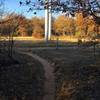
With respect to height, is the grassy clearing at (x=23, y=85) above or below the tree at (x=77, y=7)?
below

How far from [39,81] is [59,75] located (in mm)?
2232

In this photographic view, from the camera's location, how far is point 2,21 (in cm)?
2361

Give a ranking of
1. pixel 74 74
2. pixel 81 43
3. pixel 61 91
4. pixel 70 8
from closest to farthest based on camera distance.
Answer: pixel 61 91 < pixel 70 8 < pixel 81 43 < pixel 74 74

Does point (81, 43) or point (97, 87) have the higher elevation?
point (81, 43)

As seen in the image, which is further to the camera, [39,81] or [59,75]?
[59,75]

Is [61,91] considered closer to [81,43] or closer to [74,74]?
[81,43]

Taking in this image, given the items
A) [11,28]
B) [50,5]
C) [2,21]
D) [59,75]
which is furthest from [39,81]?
[11,28]

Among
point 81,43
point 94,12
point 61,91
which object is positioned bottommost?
point 61,91

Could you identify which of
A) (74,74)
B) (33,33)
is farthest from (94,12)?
(33,33)

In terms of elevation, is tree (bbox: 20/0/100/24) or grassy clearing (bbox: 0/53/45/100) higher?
tree (bbox: 20/0/100/24)

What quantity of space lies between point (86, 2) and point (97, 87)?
3.40 m

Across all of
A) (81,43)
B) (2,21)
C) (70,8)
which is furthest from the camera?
(2,21)

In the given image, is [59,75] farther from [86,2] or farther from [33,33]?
[33,33]

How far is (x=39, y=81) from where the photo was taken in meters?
17.8
